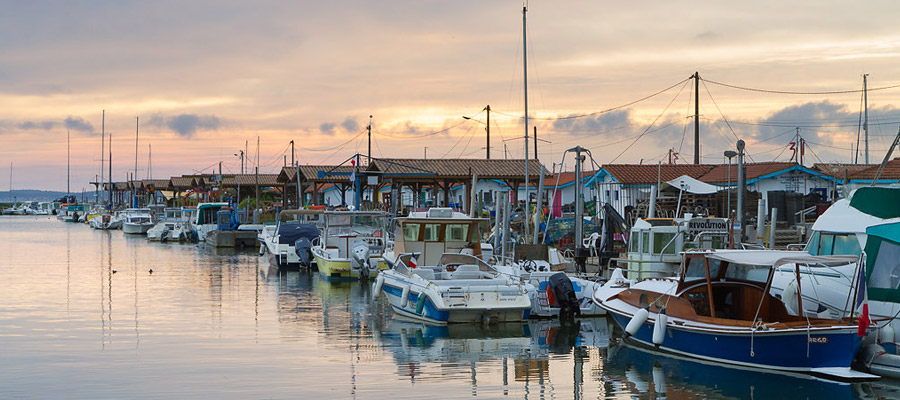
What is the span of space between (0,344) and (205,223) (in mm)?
42984

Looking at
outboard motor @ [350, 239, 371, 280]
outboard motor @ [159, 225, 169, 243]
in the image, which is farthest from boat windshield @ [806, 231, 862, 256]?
outboard motor @ [159, 225, 169, 243]

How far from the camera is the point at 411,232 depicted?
27594 millimetres

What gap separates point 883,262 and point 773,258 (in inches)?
101

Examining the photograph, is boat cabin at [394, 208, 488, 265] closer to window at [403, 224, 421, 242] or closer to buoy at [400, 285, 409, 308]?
window at [403, 224, 421, 242]

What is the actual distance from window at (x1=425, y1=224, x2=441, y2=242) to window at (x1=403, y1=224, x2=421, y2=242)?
275mm

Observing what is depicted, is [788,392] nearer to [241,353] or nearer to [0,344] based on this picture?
[241,353]

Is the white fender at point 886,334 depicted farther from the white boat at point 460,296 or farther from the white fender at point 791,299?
the white boat at point 460,296

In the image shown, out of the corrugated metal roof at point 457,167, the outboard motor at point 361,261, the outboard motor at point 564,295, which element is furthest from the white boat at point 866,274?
the corrugated metal roof at point 457,167

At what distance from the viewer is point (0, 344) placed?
19.0 metres

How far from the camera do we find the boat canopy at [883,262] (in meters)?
16.0

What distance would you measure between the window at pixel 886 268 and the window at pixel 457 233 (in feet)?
42.4

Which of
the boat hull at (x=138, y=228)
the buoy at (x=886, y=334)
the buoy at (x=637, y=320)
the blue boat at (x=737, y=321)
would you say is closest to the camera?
the blue boat at (x=737, y=321)

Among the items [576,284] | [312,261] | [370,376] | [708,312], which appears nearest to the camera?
[370,376]

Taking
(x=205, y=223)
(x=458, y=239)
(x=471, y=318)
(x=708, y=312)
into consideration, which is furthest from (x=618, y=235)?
(x=205, y=223)
